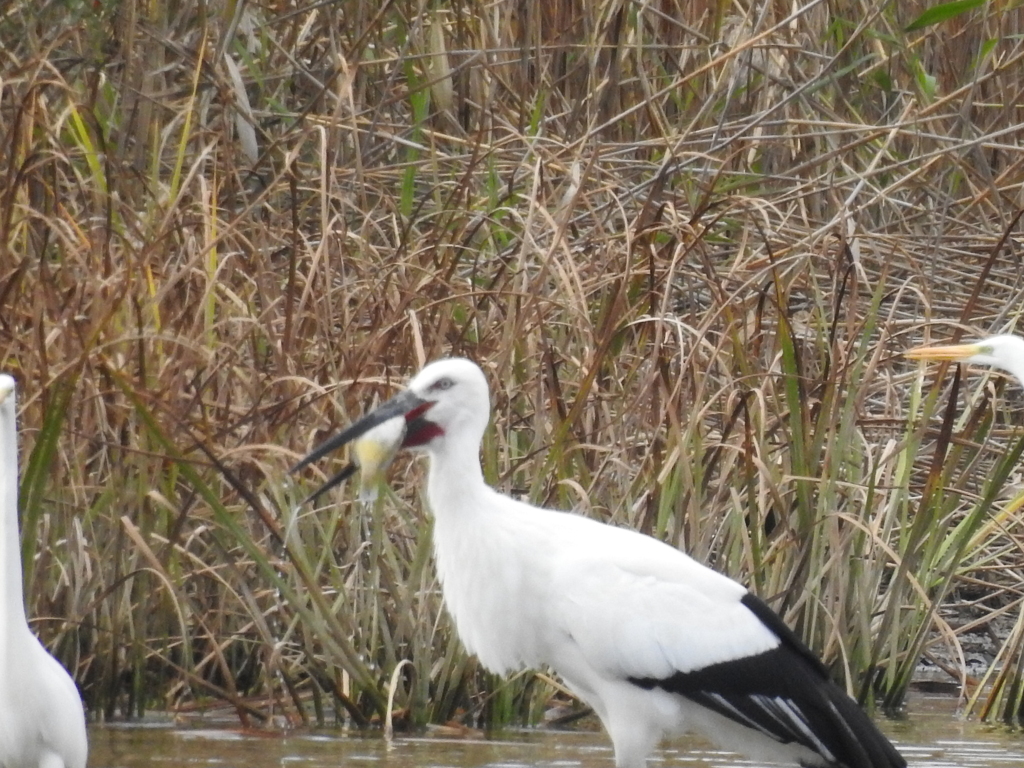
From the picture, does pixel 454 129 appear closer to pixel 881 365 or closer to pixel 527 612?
pixel 881 365

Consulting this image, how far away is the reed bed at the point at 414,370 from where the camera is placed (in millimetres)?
4840

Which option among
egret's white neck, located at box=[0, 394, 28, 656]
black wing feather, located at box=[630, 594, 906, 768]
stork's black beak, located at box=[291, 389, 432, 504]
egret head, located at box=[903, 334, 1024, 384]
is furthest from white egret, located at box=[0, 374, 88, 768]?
egret head, located at box=[903, 334, 1024, 384]

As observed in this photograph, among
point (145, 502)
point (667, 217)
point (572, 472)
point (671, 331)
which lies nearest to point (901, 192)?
point (667, 217)

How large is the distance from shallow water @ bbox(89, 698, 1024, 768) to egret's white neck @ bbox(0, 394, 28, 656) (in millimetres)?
744

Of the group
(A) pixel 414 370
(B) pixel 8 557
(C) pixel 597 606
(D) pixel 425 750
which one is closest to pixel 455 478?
(C) pixel 597 606

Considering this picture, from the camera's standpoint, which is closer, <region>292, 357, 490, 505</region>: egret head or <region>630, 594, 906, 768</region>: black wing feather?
<region>630, 594, 906, 768</region>: black wing feather

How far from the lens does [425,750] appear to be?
4609 millimetres

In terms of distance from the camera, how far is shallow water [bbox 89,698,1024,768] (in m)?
4.45

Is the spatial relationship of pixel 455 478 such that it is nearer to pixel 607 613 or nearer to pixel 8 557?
pixel 607 613

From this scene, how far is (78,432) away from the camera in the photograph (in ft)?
15.9

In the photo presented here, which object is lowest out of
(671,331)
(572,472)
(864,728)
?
(864,728)

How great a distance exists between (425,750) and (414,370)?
119cm

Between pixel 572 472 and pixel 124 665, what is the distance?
1.32 metres

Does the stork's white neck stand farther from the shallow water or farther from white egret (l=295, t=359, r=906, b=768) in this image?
the shallow water
